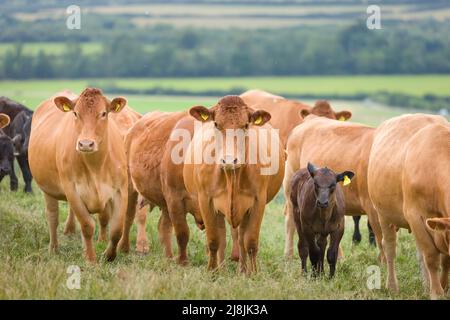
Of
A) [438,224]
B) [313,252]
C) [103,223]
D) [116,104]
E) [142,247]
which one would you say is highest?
[116,104]

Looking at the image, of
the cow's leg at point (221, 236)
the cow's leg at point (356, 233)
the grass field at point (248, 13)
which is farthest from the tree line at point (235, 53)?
the cow's leg at point (221, 236)

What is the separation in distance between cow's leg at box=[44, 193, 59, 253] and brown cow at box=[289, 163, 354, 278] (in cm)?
287

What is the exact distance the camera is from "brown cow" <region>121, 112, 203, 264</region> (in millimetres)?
10797

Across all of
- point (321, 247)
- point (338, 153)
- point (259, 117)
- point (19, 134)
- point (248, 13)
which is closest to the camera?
point (259, 117)

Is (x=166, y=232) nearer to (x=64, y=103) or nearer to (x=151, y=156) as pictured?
(x=151, y=156)

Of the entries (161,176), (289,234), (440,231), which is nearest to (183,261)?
(161,176)

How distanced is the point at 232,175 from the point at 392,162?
1.62 m

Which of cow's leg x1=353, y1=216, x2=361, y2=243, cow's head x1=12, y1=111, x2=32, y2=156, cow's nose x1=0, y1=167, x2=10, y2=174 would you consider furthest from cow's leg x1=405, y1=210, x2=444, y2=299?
cow's head x1=12, y1=111, x2=32, y2=156

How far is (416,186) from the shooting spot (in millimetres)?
9047

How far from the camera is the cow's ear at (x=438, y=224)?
8109mm

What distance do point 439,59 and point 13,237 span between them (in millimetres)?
51761

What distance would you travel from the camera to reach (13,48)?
54219 mm
